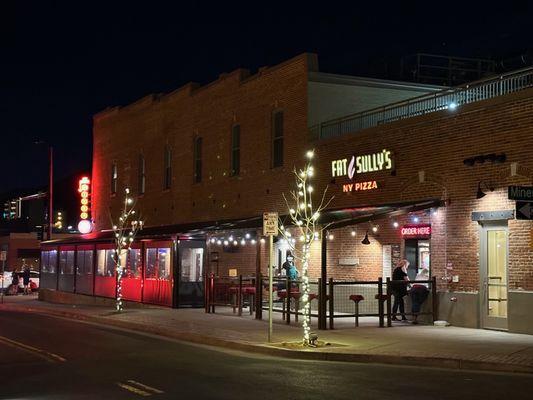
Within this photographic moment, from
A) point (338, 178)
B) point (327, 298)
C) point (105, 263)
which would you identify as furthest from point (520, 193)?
point (105, 263)

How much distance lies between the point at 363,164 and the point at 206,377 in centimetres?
1174

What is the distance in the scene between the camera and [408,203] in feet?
63.9

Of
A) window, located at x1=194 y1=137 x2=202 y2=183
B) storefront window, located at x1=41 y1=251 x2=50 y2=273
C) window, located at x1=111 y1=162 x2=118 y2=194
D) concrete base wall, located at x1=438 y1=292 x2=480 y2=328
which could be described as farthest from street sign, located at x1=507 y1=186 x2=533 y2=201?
storefront window, located at x1=41 y1=251 x2=50 y2=273

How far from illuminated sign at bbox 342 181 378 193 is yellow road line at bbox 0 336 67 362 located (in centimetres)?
1078

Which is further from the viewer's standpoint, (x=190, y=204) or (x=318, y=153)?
(x=190, y=204)

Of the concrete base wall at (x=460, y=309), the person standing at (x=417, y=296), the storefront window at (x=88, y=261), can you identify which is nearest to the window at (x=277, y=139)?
the person standing at (x=417, y=296)

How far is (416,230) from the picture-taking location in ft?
64.0

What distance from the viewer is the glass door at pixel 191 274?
25969 mm

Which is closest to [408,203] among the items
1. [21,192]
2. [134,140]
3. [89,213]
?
[134,140]

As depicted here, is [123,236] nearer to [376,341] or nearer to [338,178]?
[338,178]

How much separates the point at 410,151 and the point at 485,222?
3.37 metres

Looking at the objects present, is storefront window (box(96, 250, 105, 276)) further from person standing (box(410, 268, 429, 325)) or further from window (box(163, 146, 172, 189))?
person standing (box(410, 268, 429, 325))

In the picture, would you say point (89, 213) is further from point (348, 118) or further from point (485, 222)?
point (485, 222)

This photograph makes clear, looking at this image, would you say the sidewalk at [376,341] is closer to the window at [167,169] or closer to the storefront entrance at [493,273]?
the storefront entrance at [493,273]
